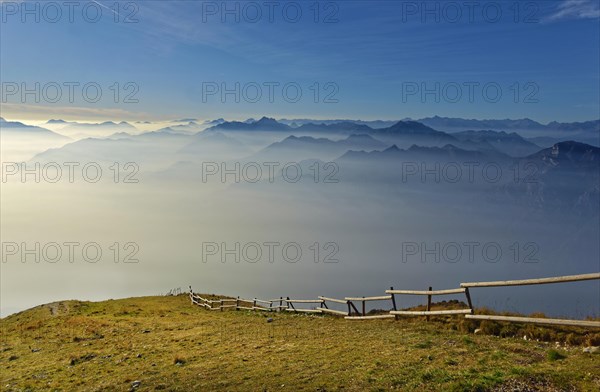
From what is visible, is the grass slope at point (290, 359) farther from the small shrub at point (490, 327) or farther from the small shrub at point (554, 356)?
the small shrub at point (490, 327)

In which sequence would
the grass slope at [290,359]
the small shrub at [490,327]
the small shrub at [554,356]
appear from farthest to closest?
1. the small shrub at [490,327]
2. the small shrub at [554,356]
3. the grass slope at [290,359]

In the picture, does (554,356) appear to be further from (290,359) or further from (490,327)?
(290,359)

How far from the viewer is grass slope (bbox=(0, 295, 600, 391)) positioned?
530 inches

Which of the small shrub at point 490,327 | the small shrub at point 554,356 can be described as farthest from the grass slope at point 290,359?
the small shrub at point 490,327

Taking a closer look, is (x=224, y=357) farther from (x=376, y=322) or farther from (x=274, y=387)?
(x=376, y=322)

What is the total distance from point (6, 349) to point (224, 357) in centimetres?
2000

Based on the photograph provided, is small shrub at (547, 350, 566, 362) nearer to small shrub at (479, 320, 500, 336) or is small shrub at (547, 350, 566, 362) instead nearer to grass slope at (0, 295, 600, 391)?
grass slope at (0, 295, 600, 391)

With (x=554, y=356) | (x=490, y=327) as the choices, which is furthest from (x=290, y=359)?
(x=554, y=356)

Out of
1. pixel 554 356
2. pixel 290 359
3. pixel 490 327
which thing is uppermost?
pixel 554 356

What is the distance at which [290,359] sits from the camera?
59.8 feet

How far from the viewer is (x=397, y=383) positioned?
1348 cm

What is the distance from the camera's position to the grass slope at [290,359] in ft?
44.2

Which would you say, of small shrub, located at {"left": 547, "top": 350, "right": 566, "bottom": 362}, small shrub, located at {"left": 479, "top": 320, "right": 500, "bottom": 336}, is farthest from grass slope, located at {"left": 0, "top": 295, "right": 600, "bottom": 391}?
small shrub, located at {"left": 479, "top": 320, "right": 500, "bottom": 336}

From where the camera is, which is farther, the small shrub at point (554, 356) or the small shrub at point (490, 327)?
the small shrub at point (490, 327)
